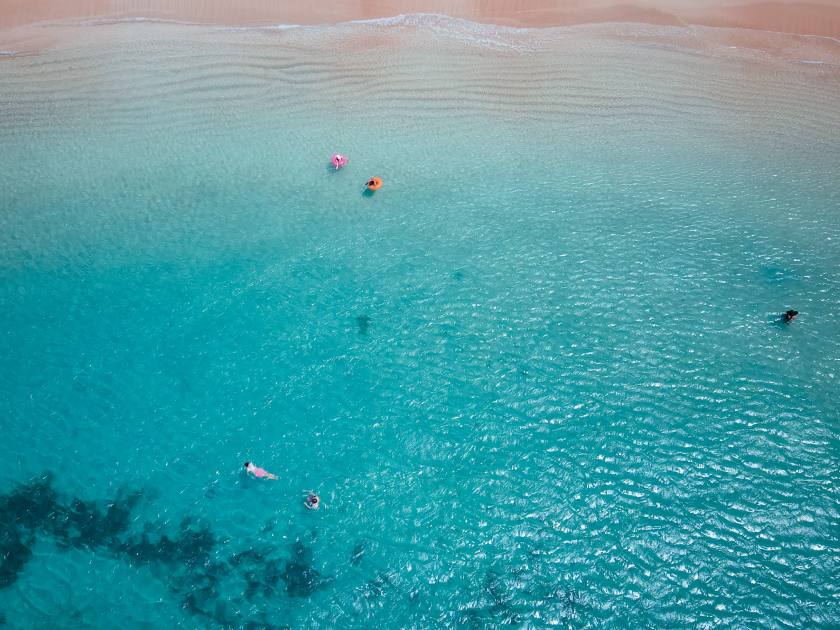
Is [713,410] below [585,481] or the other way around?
the other way around

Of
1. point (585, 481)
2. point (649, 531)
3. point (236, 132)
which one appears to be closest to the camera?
point (649, 531)

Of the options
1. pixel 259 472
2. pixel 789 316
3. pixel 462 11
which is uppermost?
pixel 462 11

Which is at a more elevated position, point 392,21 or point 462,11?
point 462,11

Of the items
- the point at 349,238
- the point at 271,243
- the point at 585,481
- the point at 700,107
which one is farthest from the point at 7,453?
the point at 700,107

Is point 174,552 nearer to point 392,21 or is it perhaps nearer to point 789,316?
point 789,316

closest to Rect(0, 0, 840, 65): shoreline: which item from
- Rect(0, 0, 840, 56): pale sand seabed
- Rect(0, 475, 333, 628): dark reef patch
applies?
Rect(0, 0, 840, 56): pale sand seabed

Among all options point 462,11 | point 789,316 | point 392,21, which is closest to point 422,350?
point 789,316

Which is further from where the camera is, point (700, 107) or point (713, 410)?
point (700, 107)

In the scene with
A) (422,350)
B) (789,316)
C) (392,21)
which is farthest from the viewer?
(392,21)

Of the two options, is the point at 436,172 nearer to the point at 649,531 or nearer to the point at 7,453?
the point at 649,531
